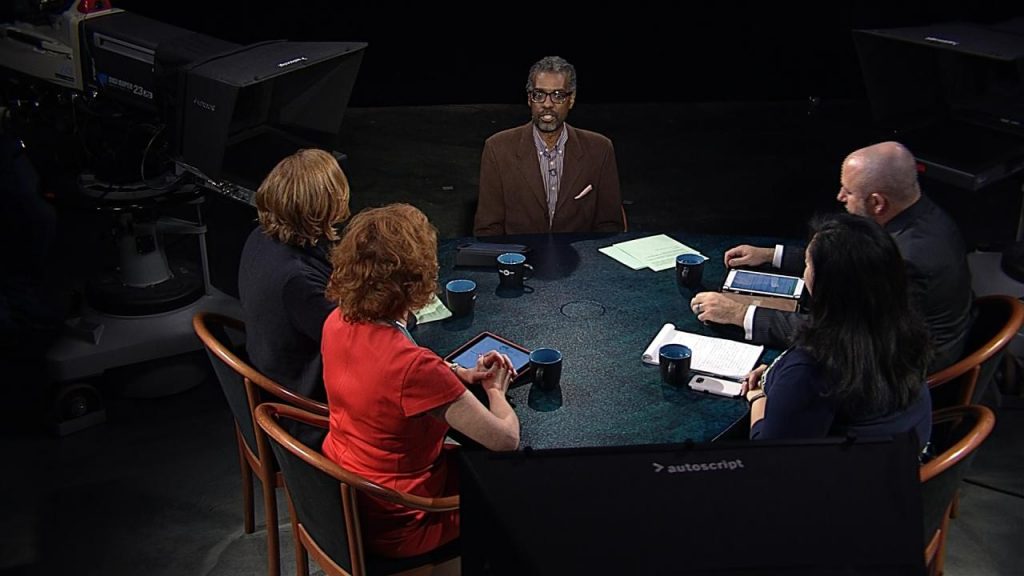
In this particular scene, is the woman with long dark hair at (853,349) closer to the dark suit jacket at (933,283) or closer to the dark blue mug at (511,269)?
the dark suit jacket at (933,283)

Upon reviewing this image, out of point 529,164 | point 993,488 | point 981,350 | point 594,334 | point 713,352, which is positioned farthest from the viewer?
point 529,164

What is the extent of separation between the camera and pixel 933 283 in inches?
110

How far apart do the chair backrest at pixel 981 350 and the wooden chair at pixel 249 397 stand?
161 centimetres

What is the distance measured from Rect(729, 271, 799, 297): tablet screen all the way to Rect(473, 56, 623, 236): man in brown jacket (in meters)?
0.78

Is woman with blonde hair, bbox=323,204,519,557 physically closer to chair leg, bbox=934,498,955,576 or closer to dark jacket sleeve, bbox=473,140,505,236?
chair leg, bbox=934,498,955,576

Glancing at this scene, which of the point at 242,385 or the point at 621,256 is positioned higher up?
the point at 621,256

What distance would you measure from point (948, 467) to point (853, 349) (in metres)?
0.31

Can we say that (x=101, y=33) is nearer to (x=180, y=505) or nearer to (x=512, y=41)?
(x=180, y=505)

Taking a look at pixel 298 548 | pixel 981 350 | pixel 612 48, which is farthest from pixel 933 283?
pixel 612 48

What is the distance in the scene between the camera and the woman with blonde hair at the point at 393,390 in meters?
2.18

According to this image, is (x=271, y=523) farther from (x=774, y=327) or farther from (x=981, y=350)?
(x=981, y=350)

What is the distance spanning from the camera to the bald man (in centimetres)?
279

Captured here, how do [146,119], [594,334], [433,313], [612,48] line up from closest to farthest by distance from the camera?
[594,334], [433,313], [146,119], [612,48]

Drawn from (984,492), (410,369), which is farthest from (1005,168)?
(410,369)
